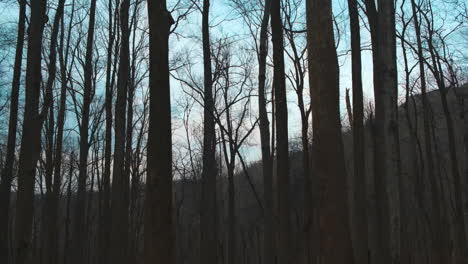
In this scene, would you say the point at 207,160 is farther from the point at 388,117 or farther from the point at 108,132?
the point at 388,117

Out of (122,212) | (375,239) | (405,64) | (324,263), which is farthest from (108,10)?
(324,263)

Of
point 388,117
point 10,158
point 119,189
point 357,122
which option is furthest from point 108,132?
point 388,117

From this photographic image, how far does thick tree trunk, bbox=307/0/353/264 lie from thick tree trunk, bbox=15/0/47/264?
487 centimetres

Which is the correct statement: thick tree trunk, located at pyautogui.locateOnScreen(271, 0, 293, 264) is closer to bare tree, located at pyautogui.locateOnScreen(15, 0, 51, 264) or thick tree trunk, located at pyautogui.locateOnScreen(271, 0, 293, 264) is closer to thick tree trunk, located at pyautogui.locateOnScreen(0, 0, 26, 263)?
bare tree, located at pyautogui.locateOnScreen(15, 0, 51, 264)

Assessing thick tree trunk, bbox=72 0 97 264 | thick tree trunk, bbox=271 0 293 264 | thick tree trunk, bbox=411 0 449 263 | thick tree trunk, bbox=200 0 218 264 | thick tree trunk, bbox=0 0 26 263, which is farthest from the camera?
thick tree trunk, bbox=411 0 449 263

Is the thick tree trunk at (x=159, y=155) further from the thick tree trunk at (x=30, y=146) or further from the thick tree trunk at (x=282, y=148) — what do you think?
the thick tree trunk at (x=282, y=148)

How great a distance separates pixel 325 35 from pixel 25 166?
518cm

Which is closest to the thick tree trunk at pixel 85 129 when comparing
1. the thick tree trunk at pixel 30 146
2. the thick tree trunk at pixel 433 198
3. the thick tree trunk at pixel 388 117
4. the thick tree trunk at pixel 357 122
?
the thick tree trunk at pixel 30 146

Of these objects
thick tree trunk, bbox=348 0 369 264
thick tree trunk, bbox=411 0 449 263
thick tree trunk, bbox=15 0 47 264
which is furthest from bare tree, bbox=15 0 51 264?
thick tree trunk, bbox=411 0 449 263

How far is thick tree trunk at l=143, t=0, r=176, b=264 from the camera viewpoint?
4648 mm

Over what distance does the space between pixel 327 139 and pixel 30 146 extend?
5.19 metres

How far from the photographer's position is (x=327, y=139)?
397 cm

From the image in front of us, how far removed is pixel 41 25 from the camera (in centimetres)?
785

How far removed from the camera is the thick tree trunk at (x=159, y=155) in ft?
15.3
